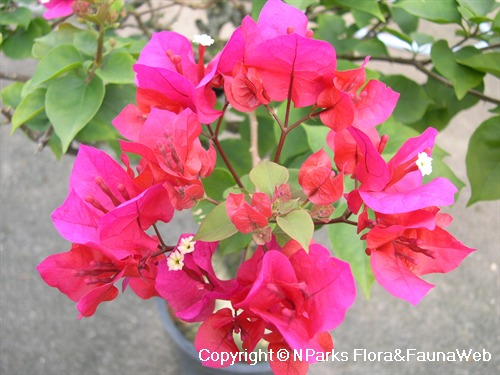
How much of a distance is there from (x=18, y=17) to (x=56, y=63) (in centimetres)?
18

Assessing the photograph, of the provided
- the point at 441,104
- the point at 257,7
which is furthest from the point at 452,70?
the point at 257,7

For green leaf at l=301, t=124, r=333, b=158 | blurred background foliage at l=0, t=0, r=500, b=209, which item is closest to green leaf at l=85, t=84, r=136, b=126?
blurred background foliage at l=0, t=0, r=500, b=209

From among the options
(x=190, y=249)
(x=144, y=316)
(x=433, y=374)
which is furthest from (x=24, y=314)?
(x=190, y=249)

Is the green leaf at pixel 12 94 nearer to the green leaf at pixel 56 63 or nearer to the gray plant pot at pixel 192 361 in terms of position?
the green leaf at pixel 56 63

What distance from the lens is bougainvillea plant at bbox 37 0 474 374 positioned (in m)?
0.43

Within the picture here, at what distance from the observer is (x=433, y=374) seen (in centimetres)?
131

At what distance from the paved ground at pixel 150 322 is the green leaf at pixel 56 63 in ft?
2.74

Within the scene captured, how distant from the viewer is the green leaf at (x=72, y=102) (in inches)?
27.5

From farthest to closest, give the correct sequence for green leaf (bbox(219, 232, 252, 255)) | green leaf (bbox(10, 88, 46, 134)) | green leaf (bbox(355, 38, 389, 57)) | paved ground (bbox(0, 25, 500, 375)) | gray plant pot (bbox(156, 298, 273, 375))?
paved ground (bbox(0, 25, 500, 375))
gray plant pot (bbox(156, 298, 273, 375))
green leaf (bbox(355, 38, 389, 57))
green leaf (bbox(10, 88, 46, 134))
green leaf (bbox(219, 232, 252, 255))

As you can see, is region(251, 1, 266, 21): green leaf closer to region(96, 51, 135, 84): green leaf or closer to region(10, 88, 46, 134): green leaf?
region(96, 51, 135, 84): green leaf

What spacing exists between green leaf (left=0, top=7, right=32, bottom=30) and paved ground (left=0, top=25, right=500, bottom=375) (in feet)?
2.62

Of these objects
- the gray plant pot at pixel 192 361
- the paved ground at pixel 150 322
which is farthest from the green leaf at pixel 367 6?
the paved ground at pixel 150 322

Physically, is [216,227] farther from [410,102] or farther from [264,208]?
[410,102]

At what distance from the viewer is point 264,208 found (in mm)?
436
